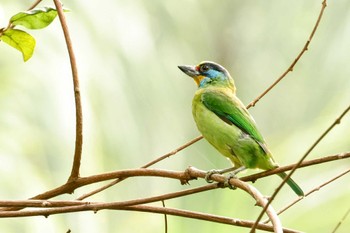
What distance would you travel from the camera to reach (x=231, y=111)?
1925mm

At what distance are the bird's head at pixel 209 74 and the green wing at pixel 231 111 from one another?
108mm

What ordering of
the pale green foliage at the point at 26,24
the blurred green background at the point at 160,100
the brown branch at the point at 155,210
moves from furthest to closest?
the blurred green background at the point at 160,100, the pale green foliage at the point at 26,24, the brown branch at the point at 155,210

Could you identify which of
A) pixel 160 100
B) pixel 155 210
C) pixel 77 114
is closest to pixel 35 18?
pixel 77 114

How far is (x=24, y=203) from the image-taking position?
1.21m

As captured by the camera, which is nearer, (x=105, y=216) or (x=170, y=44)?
(x=105, y=216)

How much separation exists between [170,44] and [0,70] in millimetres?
718

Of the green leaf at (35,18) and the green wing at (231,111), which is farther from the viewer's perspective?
the green wing at (231,111)

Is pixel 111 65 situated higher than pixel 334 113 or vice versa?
pixel 111 65

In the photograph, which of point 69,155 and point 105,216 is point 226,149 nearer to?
point 105,216

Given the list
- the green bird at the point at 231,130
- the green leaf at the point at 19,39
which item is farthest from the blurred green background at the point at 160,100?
the green leaf at the point at 19,39

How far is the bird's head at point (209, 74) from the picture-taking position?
2.13m

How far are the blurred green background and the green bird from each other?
69cm

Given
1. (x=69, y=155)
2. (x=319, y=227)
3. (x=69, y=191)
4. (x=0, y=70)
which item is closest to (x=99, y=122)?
(x=69, y=155)

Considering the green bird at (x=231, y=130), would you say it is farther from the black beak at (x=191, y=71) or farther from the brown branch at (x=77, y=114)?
the brown branch at (x=77, y=114)
